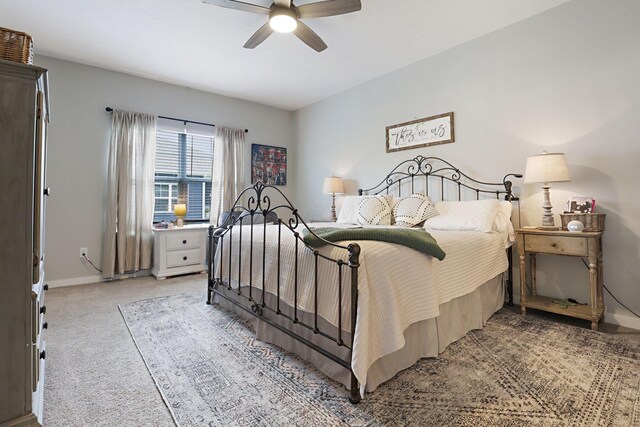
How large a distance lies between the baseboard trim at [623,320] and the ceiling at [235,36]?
2.60 metres

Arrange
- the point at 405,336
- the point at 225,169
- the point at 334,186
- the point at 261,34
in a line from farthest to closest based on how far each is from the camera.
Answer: the point at 225,169, the point at 334,186, the point at 261,34, the point at 405,336

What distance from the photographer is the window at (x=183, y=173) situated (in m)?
4.20

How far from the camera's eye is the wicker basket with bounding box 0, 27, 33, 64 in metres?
1.04

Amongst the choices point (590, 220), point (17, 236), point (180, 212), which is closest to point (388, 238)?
point (17, 236)

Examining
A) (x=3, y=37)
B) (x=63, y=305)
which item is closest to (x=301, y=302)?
(x=3, y=37)

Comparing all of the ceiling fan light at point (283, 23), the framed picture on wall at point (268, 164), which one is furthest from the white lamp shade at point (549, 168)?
the framed picture on wall at point (268, 164)

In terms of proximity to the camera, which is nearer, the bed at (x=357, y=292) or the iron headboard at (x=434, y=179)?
the bed at (x=357, y=292)

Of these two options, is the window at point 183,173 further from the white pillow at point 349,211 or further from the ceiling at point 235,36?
the white pillow at point 349,211

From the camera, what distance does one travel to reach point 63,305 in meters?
2.80

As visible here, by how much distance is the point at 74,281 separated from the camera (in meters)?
3.54

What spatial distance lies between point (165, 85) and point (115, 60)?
70 cm

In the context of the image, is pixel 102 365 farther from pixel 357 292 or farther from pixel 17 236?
pixel 357 292

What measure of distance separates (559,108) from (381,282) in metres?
2.43

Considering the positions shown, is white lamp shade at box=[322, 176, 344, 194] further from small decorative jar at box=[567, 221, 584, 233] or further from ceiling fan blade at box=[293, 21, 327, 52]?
small decorative jar at box=[567, 221, 584, 233]
